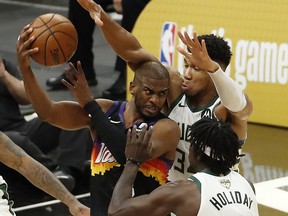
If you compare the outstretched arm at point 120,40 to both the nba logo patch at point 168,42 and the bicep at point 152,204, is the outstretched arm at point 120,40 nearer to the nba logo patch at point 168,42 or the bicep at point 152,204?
the bicep at point 152,204

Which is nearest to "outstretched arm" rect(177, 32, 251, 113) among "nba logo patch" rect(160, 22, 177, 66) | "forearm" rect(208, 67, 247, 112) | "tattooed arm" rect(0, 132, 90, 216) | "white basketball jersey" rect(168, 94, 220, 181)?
"forearm" rect(208, 67, 247, 112)

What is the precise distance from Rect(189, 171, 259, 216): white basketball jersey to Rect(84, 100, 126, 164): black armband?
675 mm

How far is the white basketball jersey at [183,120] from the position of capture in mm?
5301

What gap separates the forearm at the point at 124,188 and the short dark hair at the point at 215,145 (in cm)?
35

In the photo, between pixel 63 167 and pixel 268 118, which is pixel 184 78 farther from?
pixel 268 118

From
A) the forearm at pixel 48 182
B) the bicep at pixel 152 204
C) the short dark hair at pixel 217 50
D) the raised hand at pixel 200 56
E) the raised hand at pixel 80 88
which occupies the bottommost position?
the forearm at pixel 48 182

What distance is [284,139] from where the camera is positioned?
29.6 ft

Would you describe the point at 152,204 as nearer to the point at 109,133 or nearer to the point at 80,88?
the point at 109,133

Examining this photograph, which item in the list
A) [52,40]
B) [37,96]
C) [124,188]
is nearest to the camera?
[124,188]

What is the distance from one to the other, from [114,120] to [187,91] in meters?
0.54

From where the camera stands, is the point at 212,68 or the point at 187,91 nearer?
the point at 212,68

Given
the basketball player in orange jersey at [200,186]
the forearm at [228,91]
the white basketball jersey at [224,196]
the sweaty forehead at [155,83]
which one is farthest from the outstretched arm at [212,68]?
the white basketball jersey at [224,196]

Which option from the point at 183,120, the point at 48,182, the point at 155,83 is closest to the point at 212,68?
the point at 155,83

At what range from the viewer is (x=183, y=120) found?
538cm
